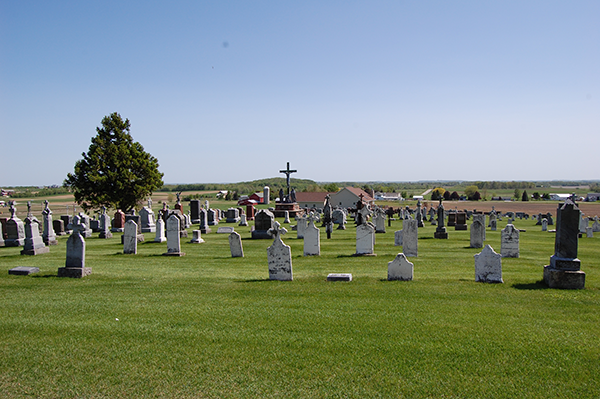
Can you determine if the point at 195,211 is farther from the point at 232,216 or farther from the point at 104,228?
the point at 104,228

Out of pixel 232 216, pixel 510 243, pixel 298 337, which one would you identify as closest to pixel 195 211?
Result: pixel 232 216

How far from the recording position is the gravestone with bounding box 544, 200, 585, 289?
8789 millimetres

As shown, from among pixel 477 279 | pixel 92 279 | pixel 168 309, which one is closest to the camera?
pixel 168 309

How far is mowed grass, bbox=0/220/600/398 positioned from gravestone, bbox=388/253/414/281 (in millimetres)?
307

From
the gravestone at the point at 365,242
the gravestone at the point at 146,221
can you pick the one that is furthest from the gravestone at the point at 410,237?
the gravestone at the point at 146,221

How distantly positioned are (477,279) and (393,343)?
4.59 meters

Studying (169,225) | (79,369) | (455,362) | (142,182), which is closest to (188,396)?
(79,369)

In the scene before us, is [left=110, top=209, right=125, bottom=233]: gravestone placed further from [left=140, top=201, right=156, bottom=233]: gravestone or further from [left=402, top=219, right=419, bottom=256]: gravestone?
[left=402, top=219, right=419, bottom=256]: gravestone

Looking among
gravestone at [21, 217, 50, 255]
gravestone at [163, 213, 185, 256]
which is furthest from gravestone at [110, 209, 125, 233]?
gravestone at [163, 213, 185, 256]

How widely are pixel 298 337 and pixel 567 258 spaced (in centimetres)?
663

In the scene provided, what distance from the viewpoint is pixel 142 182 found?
3594cm

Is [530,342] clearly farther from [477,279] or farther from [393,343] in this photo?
[477,279]

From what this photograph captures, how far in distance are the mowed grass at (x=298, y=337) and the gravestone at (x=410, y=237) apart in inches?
106

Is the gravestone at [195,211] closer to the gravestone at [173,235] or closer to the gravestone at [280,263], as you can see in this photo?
the gravestone at [173,235]
